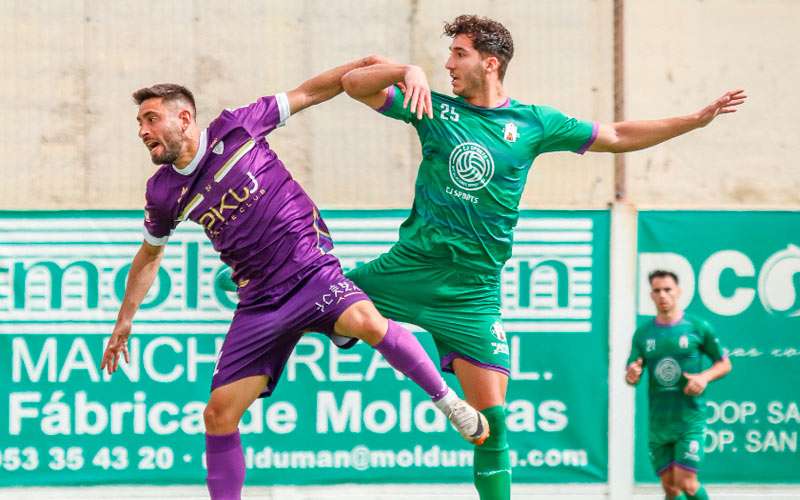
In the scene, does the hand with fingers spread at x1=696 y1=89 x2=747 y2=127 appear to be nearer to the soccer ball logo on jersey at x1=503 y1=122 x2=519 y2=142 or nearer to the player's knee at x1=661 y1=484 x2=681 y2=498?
the soccer ball logo on jersey at x1=503 y1=122 x2=519 y2=142

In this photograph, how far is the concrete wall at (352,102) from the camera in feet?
30.5

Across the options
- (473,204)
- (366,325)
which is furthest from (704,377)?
(366,325)

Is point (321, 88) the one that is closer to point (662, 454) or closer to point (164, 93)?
point (164, 93)

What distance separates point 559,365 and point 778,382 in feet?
5.52

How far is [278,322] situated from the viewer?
231 inches

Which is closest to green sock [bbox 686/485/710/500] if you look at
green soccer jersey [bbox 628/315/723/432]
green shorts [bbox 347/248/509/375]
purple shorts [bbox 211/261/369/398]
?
green soccer jersey [bbox 628/315/723/432]

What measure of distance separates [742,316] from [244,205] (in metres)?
4.87

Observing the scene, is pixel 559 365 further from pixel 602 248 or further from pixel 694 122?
pixel 694 122

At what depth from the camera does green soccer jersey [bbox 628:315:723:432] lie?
8.55 meters

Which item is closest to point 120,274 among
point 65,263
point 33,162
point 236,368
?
point 65,263

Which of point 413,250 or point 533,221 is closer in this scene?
point 413,250

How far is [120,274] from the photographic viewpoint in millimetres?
9039

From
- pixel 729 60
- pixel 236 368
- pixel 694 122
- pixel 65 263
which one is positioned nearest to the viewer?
pixel 236 368

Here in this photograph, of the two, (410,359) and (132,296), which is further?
(132,296)
